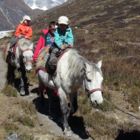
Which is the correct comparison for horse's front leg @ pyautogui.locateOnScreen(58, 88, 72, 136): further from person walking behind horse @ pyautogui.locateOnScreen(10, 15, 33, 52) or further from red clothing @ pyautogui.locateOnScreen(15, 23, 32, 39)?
red clothing @ pyautogui.locateOnScreen(15, 23, 32, 39)

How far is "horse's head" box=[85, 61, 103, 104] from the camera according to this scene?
11047mm

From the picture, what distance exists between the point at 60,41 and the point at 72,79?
1474 mm

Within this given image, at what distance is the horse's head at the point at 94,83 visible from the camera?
11047 mm

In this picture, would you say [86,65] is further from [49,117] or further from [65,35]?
[49,117]

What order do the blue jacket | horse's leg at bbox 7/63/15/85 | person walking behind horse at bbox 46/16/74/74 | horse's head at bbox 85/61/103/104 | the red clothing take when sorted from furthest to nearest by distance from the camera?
horse's leg at bbox 7/63/15/85
the red clothing
the blue jacket
person walking behind horse at bbox 46/16/74/74
horse's head at bbox 85/61/103/104

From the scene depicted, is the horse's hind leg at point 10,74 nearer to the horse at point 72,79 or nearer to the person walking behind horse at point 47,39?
the person walking behind horse at point 47,39

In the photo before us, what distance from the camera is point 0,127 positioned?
12.9m

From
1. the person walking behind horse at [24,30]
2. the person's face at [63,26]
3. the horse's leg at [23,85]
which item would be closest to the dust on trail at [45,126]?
the horse's leg at [23,85]

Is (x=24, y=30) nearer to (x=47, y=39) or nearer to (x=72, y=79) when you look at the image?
(x=47, y=39)

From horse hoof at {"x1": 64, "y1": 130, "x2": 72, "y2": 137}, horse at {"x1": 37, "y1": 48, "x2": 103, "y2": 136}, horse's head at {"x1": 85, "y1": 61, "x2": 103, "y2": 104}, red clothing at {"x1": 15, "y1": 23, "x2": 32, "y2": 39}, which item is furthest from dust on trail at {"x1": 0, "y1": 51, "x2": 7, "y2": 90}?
horse's head at {"x1": 85, "y1": 61, "x2": 103, "y2": 104}

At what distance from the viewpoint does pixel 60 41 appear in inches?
527

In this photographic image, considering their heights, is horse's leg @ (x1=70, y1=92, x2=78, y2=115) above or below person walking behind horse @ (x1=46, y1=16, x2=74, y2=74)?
below

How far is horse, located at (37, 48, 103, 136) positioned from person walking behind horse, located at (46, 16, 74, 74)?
A: 0.22 m

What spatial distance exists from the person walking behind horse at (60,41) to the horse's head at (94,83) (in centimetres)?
196
